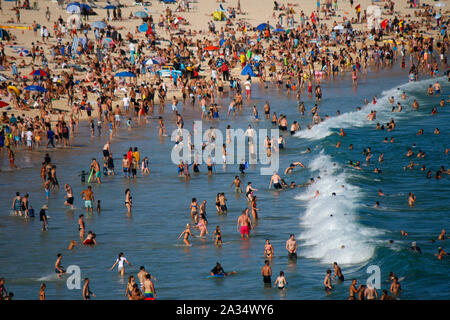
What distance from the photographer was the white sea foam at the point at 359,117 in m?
41.9

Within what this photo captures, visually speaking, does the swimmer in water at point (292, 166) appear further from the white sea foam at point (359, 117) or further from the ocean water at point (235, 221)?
the white sea foam at point (359, 117)

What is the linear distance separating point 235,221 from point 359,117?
21.2m

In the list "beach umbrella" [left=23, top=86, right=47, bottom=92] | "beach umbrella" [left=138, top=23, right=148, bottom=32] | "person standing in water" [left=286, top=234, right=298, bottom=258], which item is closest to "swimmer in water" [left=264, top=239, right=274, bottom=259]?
"person standing in water" [left=286, top=234, right=298, bottom=258]

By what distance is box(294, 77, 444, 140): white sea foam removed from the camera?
41906mm

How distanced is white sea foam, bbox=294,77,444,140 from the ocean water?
8.9 inches

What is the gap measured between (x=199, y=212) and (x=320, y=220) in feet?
14.7

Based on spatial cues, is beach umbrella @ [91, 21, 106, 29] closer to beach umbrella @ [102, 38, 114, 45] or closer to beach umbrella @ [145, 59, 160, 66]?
beach umbrella @ [102, 38, 114, 45]

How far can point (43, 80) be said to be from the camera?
46125mm

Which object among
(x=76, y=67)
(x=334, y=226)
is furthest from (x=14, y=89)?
(x=334, y=226)

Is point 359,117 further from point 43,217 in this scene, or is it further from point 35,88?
point 43,217

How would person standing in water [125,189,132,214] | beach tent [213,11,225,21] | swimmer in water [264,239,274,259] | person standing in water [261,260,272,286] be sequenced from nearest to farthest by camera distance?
person standing in water [261,260,272,286] < swimmer in water [264,239,274,259] < person standing in water [125,189,132,214] < beach tent [213,11,225,21]

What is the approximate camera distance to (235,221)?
2758 cm

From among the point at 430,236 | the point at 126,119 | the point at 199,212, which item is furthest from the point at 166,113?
the point at 430,236

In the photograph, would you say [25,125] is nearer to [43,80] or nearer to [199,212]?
[43,80]
